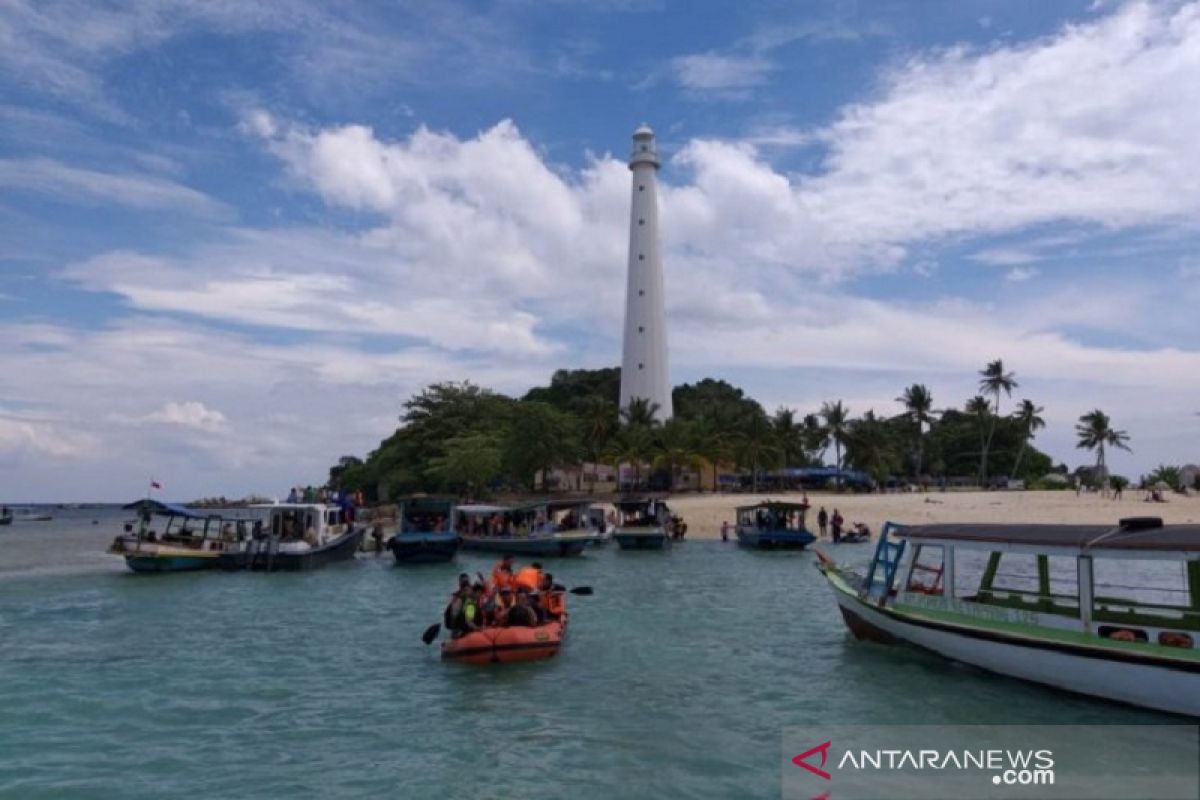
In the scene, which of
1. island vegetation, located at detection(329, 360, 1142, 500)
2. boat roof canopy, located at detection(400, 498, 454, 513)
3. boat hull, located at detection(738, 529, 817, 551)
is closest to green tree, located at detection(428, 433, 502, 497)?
island vegetation, located at detection(329, 360, 1142, 500)

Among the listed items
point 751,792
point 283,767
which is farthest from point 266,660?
point 751,792

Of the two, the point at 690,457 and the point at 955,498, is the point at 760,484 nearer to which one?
the point at 690,457

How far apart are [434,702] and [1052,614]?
→ 11.2 metres

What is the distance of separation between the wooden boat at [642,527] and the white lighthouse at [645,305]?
31127mm

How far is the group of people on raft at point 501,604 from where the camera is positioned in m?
19.3

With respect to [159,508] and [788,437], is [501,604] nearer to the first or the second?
[159,508]

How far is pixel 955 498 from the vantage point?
233ft

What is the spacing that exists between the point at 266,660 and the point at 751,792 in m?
13.3

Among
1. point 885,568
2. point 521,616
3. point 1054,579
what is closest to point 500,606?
point 521,616

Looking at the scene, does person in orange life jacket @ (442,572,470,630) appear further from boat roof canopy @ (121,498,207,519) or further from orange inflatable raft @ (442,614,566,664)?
boat roof canopy @ (121,498,207,519)

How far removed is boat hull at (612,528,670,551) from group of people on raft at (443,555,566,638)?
31206mm

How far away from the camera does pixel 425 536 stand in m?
42.7

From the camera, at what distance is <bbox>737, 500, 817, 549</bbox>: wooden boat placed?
51.3 metres

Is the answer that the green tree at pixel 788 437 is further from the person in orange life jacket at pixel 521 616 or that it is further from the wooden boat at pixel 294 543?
the person in orange life jacket at pixel 521 616
